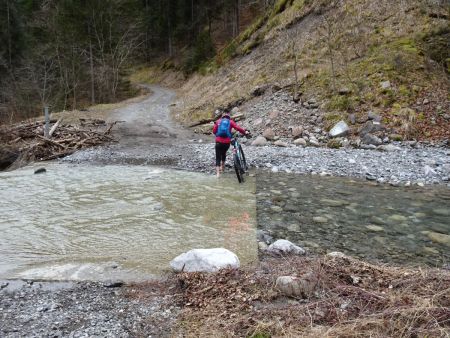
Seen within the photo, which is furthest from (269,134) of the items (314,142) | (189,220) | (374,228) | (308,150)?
(374,228)

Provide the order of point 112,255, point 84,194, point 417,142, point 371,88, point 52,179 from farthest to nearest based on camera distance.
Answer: point 371,88, point 417,142, point 52,179, point 84,194, point 112,255

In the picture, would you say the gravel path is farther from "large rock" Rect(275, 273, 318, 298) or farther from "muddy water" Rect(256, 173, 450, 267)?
"large rock" Rect(275, 273, 318, 298)

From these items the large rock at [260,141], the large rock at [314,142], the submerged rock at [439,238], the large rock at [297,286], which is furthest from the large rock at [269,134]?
the large rock at [297,286]

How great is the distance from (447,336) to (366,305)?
83 cm

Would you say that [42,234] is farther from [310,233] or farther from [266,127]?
[266,127]

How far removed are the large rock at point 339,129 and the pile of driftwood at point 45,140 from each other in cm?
999

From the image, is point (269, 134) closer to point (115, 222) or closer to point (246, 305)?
point (115, 222)

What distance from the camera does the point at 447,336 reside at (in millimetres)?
3254

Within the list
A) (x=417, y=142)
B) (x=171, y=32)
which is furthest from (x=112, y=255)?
(x=171, y=32)

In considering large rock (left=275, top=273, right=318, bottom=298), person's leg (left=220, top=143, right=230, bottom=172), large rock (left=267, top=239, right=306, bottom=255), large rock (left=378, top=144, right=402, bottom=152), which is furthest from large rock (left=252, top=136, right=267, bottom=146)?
large rock (left=275, top=273, right=318, bottom=298)

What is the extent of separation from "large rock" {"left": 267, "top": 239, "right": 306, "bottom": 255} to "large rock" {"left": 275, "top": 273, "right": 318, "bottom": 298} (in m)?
1.63

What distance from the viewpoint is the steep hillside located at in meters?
15.6

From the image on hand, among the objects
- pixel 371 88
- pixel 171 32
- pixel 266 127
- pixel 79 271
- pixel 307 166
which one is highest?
pixel 171 32

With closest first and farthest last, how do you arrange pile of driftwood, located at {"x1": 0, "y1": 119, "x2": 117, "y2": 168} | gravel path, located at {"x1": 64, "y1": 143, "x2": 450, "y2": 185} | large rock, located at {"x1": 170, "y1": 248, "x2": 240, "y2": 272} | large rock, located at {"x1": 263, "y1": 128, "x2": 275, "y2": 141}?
large rock, located at {"x1": 170, "y1": 248, "x2": 240, "y2": 272}, gravel path, located at {"x1": 64, "y1": 143, "x2": 450, "y2": 185}, pile of driftwood, located at {"x1": 0, "y1": 119, "x2": 117, "y2": 168}, large rock, located at {"x1": 263, "y1": 128, "x2": 275, "y2": 141}
